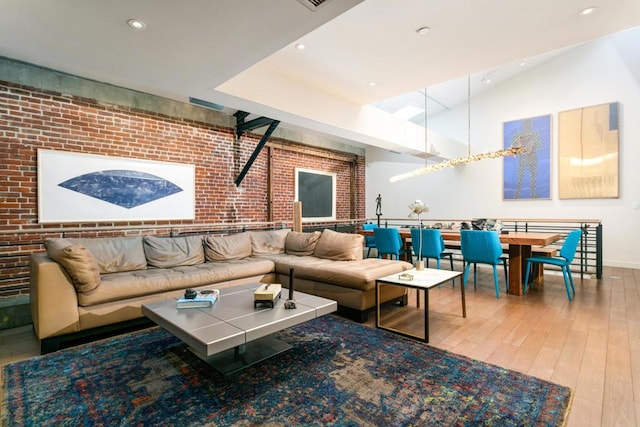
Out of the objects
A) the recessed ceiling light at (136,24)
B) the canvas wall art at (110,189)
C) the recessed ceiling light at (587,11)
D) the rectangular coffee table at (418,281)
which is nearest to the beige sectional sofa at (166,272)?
the rectangular coffee table at (418,281)

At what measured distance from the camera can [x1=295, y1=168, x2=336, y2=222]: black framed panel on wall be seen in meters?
6.97

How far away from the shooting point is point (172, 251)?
3787 millimetres

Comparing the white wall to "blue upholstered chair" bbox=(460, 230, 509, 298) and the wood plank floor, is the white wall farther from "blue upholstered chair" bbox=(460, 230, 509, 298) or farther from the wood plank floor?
"blue upholstered chair" bbox=(460, 230, 509, 298)

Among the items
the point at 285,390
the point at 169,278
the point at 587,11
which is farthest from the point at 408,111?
the point at 285,390

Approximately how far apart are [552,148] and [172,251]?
717 centimetres

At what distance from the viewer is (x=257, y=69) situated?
3461 mm

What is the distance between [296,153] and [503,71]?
4.58m

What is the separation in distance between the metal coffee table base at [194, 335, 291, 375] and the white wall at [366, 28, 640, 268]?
20.7 ft

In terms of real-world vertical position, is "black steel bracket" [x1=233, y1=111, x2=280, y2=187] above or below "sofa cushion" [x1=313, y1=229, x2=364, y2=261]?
above

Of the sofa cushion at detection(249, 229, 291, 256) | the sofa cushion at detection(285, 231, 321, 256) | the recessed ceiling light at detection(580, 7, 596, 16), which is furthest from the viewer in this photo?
the sofa cushion at detection(249, 229, 291, 256)

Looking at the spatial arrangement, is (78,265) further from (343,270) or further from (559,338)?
(559,338)

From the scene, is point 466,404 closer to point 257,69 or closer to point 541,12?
point 541,12

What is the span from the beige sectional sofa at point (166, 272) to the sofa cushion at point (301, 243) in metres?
0.01

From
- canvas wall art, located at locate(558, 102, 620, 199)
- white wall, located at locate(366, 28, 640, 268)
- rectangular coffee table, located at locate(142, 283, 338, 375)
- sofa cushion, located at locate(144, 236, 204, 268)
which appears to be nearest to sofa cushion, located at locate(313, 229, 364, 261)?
rectangular coffee table, located at locate(142, 283, 338, 375)
